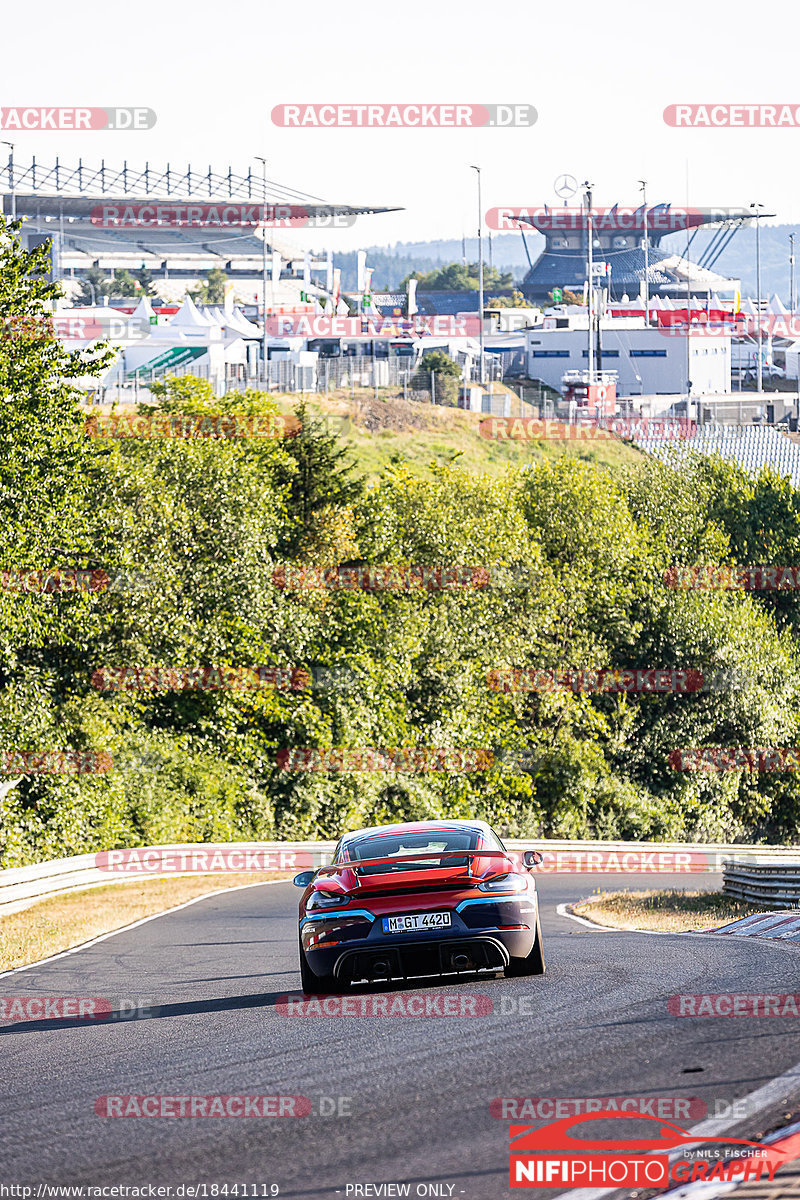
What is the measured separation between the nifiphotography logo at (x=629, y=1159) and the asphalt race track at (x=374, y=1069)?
0.12 metres

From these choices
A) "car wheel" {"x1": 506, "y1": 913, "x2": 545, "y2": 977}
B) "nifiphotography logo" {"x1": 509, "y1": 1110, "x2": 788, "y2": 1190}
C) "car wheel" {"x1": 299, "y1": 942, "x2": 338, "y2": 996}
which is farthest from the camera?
"car wheel" {"x1": 506, "y1": 913, "x2": 545, "y2": 977}

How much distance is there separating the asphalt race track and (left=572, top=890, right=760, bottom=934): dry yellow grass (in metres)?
5.97

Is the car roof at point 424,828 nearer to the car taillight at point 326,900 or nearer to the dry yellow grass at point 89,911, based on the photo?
the car taillight at point 326,900

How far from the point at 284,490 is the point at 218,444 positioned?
13.2 feet

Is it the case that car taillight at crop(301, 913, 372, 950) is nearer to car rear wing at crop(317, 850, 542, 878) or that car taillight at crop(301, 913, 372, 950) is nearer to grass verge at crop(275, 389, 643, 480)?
car rear wing at crop(317, 850, 542, 878)

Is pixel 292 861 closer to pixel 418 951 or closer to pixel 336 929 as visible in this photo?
pixel 336 929

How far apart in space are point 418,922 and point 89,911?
523 inches

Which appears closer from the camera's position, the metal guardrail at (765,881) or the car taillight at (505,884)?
the car taillight at (505,884)

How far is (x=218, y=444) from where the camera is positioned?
127 feet

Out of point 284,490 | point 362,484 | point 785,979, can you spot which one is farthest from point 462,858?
point 362,484

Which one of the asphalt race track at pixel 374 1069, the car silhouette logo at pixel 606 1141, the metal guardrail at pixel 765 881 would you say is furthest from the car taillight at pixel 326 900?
the metal guardrail at pixel 765 881

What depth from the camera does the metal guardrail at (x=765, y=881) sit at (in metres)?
19.3

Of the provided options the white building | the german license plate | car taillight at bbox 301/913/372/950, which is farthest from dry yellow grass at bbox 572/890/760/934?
the white building

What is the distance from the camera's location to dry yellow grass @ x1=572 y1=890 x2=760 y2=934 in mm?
18469
